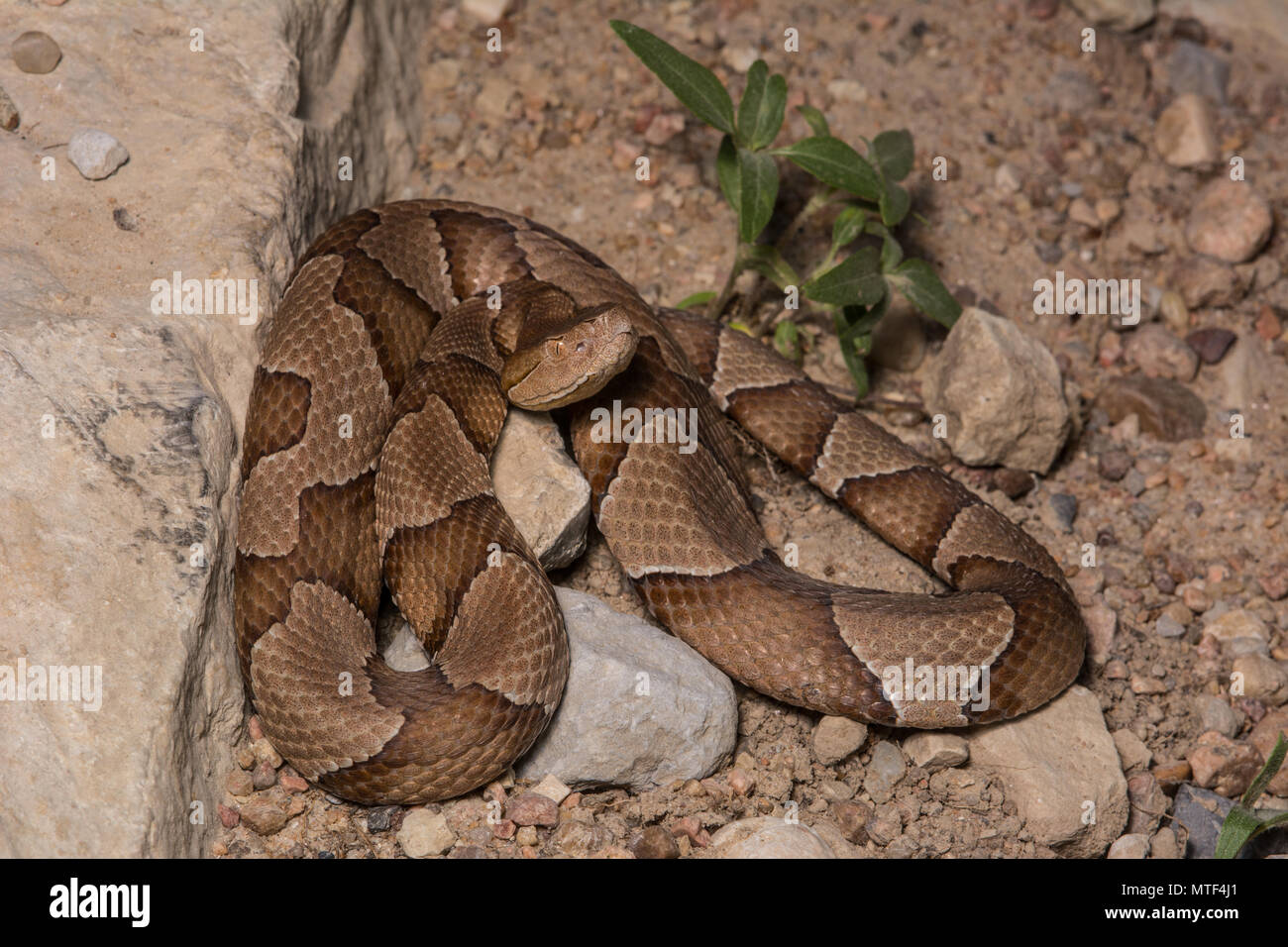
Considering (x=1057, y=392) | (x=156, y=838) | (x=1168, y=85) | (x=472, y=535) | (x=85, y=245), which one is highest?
(x=1168, y=85)

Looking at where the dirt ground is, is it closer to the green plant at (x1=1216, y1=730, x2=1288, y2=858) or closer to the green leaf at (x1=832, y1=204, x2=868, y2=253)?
the green leaf at (x1=832, y1=204, x2=868, y2=253)

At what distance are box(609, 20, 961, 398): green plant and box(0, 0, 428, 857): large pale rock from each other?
193cm

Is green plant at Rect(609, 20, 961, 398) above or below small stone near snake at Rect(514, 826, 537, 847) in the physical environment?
above

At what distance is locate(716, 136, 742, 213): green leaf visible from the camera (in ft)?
19.1

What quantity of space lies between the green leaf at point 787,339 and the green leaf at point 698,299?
0.43 meters

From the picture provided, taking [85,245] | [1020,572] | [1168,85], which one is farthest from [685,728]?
[1168,85]

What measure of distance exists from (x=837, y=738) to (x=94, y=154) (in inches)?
167

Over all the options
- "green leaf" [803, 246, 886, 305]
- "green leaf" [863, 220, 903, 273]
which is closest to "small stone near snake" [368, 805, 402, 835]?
"green leaf" [803, 246, 886, 305]

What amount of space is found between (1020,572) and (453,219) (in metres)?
3.32

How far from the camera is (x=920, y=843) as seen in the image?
14.8 ft

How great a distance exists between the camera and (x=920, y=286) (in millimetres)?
5965

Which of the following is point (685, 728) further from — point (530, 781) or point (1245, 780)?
point (1245, 780)
